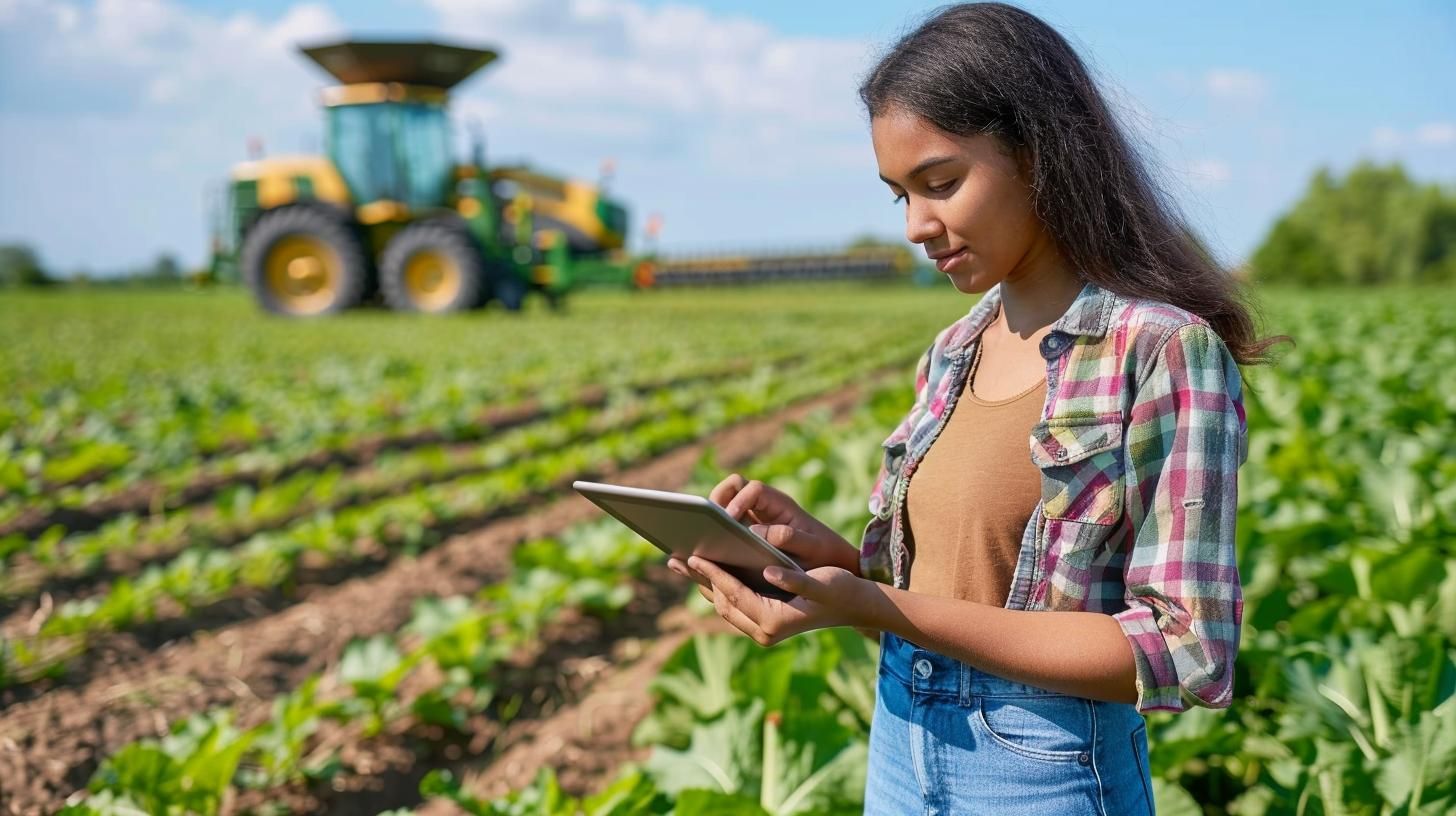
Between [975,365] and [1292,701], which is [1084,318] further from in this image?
[1292,701]

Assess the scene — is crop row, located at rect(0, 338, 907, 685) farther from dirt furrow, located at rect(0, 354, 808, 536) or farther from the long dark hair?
the long dark hair

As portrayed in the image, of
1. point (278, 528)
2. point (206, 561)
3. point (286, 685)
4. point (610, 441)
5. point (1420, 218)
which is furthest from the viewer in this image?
point (1420, 218)

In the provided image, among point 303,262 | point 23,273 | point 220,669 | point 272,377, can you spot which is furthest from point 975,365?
point 23,273

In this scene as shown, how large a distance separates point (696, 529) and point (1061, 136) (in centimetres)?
60

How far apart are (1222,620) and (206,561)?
154 inches

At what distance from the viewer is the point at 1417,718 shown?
75.7 inches

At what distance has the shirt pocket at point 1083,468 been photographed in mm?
1273

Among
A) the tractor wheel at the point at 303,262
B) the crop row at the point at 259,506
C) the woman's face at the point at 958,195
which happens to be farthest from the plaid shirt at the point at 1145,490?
the tractor wheel at the point at 303,262

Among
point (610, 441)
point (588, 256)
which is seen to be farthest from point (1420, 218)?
point (610, 441)

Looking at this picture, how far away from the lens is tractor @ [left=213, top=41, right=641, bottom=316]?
628 inches

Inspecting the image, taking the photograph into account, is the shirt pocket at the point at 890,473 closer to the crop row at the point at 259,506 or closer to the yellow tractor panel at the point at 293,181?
the crop row at the point at 259,506

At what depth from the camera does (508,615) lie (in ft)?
11.4

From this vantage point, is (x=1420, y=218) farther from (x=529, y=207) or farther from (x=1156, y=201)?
(x=1156, y=201)

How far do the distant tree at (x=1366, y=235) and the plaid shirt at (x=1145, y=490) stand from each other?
71.4m
